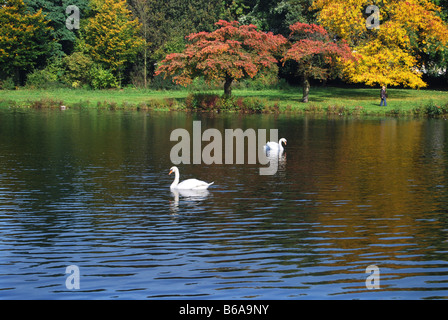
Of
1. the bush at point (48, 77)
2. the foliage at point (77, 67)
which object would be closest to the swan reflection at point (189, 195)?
the foliage at point (77, 67)

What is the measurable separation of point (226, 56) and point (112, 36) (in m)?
23.9

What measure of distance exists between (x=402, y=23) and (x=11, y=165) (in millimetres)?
44549

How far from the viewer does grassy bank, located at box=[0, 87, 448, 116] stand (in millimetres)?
56188

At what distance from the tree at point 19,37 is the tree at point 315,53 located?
3242cm

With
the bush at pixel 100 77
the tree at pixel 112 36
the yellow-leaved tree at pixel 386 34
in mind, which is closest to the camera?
the yellow-leaved tree at pixel 386 34

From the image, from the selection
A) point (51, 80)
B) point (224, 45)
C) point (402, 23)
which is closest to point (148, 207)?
point (224, 45)

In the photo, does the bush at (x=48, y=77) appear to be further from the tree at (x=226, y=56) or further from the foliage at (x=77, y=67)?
the tree at (x=226, y=56)

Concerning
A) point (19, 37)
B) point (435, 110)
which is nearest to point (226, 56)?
point (435, 110)

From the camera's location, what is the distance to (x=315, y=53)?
57.9 metres

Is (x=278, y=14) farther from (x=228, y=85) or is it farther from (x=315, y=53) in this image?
(x=228, y=85)

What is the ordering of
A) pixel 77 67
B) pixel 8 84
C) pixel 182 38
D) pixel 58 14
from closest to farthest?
pixel 8 84, pixel 77 67, pixel 182 38, pixel 58 14

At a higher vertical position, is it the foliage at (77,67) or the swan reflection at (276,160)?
the foliage at (77,67)

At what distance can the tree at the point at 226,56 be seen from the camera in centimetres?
5522

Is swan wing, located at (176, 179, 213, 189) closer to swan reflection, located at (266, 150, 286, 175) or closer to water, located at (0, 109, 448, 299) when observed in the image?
water, located at (0, 109, 448, 299)
